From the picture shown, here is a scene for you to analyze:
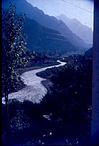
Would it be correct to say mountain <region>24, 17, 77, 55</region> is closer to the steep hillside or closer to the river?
the steep hillside

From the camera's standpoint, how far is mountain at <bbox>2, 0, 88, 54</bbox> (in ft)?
12.9

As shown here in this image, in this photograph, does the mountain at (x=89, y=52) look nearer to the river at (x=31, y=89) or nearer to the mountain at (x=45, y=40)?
the mountain at (x=45, y=40)

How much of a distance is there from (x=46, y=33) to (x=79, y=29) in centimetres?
50

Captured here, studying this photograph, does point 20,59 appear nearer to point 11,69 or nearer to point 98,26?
point 11,69

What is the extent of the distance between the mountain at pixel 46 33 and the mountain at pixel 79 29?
5 cm

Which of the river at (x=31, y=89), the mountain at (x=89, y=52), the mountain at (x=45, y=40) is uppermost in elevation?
the mountain at (x=45, y=40)

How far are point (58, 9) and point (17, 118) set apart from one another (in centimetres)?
139

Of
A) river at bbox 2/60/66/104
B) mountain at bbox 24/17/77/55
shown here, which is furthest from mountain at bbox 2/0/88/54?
river at bbox 2/60/66/104

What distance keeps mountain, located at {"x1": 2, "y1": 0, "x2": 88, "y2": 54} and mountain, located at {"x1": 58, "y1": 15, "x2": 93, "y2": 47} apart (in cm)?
5

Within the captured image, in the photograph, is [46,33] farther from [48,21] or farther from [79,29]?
[79,29]

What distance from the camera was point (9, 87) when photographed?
379 cm

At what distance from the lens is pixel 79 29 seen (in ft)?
Answer: 14.3

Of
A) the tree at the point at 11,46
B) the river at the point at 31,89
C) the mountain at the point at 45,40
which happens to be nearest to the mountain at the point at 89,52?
the mountain at the point at 45,40

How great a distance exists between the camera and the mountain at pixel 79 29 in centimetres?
414
